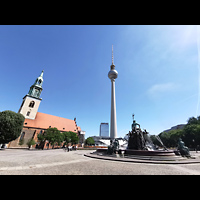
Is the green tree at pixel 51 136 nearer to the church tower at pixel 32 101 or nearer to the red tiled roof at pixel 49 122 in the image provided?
the red tiled roof at pixel 49 122

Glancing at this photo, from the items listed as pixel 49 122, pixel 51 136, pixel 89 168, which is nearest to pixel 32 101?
pixel 49 122

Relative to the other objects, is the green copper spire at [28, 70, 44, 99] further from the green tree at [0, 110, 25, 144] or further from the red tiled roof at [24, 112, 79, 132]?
the green tree at [0, 110, 25, 144]

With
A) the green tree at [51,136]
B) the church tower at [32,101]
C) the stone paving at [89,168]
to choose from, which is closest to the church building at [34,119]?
the church tower at [32,101]

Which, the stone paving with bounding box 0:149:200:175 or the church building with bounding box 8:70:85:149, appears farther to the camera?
the church building with bounding box 8:70:85:149

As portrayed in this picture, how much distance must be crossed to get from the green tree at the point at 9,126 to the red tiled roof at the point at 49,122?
20174 mm

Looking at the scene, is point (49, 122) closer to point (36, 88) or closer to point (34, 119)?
point (34, 119)

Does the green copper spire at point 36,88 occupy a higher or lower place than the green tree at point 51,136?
higher

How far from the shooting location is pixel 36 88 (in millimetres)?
54281

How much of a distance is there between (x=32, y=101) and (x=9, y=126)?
2819cm

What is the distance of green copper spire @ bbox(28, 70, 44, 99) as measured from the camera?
52.6 metres

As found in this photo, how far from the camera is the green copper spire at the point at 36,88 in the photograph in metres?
52.6

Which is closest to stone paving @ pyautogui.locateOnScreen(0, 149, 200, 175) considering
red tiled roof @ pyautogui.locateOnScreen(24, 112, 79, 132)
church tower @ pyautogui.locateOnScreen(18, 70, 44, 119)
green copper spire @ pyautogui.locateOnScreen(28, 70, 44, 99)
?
red tiled roof @ pyautogui.locateOnScreen(24, 112, 79, 132)
